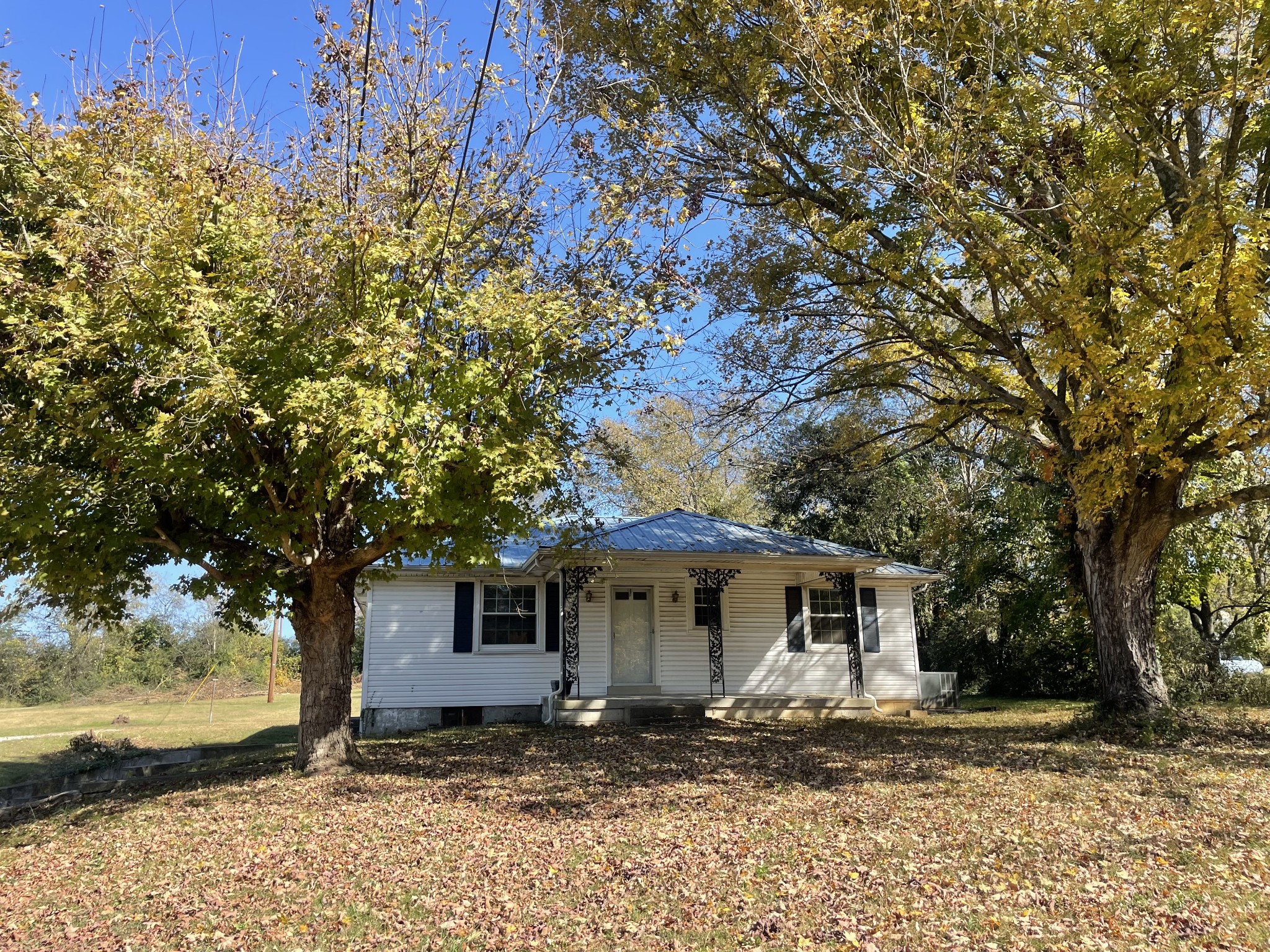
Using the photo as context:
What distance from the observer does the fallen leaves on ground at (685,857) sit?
4.97m

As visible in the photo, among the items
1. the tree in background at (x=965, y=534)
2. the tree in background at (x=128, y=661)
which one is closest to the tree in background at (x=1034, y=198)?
the tree in background at (x=965, y=534)

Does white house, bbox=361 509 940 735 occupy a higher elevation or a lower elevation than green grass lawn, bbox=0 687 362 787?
higher

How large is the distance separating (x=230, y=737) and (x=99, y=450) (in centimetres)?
1404

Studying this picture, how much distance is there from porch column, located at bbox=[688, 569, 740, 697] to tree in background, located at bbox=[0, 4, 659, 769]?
6930 mm

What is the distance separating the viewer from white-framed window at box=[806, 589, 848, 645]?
17797 mm

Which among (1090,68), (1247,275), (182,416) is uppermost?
(1090,68)

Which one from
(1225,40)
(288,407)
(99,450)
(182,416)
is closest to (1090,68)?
(1225,40)

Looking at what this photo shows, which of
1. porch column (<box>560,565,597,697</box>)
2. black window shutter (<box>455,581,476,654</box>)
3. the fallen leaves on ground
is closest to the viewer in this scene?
the fallen leaves on ground

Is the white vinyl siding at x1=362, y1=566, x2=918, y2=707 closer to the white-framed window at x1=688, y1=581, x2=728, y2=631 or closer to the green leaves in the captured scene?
the white-framed window at x1=688, y1=581, x2=728, y2=631

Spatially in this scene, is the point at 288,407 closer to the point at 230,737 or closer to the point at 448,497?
the point at 448,497

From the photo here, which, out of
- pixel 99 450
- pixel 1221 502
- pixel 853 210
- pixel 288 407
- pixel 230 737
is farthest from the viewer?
pixel 230 737

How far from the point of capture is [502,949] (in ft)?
15.7

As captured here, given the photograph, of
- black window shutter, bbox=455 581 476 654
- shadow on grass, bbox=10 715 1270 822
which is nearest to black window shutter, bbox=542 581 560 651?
black window shutter, bbox=455 581 476 654

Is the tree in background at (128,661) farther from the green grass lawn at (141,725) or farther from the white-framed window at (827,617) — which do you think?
the white-framed window at (827,617)
